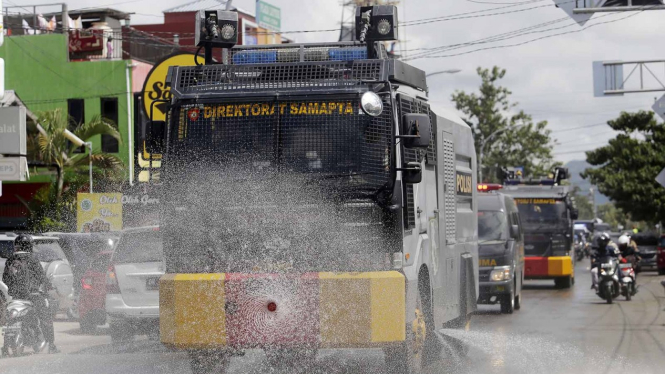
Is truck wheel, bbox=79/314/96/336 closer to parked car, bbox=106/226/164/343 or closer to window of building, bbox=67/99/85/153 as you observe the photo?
parked car, bbox=106/226/164/343

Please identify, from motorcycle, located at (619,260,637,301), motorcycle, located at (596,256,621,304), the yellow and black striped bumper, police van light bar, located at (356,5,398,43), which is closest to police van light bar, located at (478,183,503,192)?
motorcycle, located at (596,256,621,304)

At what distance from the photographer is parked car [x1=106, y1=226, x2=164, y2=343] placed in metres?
13.9

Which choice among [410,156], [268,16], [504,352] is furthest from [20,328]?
[268,16]

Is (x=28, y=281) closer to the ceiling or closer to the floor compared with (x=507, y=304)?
closer to the ceiling

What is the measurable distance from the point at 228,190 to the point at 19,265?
17.3ft

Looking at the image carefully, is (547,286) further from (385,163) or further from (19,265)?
(385,163)

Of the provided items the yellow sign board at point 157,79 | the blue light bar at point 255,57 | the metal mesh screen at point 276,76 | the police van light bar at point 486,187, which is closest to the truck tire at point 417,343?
the metal mesh screen at point 276,76

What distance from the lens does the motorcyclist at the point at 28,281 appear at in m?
13.5

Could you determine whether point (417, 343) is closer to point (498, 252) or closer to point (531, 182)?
point (498, 252)

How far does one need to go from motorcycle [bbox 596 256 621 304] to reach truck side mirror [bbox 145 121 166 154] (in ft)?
53.2

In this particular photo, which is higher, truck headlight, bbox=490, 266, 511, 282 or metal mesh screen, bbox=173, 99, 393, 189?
metal mesh screen, bbox=173, 99, 393, 189

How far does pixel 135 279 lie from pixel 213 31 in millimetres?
4607

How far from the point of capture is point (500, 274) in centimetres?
2025

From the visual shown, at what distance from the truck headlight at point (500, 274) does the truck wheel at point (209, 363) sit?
36.3 feet
